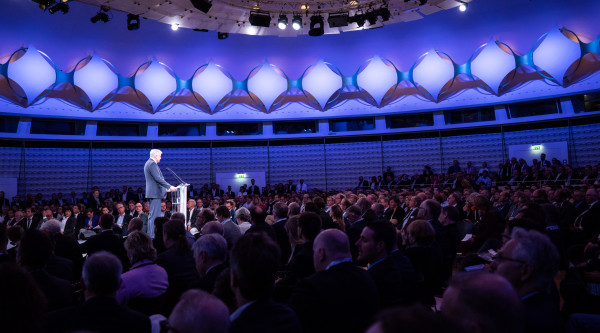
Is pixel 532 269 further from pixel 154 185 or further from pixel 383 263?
pixel 154 185

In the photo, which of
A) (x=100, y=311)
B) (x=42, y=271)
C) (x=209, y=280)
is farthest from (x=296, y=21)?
(x=100, y=311)

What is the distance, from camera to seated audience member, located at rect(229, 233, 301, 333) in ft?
6.75

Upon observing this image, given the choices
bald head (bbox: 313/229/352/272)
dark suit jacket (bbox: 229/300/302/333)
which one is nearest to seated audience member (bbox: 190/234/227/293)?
bald head (bbox: 313/229/352/272)

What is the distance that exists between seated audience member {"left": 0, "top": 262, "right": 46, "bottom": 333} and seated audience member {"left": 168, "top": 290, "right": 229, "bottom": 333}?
0.48m

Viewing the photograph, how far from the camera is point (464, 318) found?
4.91 feet

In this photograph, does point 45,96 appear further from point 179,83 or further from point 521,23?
point 521,23

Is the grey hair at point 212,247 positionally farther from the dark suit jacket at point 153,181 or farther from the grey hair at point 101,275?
the dark suit jacket at point 153,181

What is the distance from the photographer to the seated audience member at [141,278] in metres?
3.64

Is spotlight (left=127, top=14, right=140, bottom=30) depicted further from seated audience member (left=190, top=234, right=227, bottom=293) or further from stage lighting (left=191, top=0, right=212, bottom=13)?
seated audience member (left=190, top=234, right=227, bottom=293)

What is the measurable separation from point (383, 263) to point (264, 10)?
31.2 feet

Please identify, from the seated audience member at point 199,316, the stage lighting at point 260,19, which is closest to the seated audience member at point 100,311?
the seated audience member at point 199,316

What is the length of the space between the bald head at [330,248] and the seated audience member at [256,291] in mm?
822

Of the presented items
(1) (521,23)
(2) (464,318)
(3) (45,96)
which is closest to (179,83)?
(3) (45,96)

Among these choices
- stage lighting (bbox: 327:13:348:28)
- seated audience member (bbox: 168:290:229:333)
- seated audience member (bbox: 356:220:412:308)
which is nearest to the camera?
seated audience member (bbox: 168:290:229:333)
